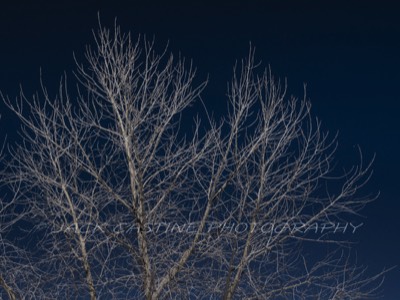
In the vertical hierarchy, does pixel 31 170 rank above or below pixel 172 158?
below

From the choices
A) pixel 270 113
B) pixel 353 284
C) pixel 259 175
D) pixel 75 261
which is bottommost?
pixel 75 261

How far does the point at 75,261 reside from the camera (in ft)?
29.6

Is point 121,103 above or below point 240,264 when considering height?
above

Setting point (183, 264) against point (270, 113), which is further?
point (270, 113)

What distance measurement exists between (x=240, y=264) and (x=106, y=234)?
164 cm

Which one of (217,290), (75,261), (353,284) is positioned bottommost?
(75,261)

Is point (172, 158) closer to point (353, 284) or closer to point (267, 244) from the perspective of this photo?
point (267, 244)

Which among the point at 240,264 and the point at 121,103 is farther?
the point at 121,103

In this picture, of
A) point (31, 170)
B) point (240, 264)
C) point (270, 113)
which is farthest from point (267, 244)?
point (31, 170)

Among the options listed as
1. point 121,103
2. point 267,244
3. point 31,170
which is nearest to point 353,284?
point 267,244

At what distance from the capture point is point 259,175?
30.4 feet

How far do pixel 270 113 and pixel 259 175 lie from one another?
882mm

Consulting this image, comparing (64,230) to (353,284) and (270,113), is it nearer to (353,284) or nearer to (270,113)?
(270,113)

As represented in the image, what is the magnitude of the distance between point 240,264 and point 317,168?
1.74 m
